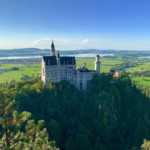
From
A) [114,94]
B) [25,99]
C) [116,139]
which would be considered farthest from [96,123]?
[25,99]

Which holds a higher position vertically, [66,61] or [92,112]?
[66,61]

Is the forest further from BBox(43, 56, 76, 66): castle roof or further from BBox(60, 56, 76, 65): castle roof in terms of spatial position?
BBox(43, 56, 76, 66): castle roof

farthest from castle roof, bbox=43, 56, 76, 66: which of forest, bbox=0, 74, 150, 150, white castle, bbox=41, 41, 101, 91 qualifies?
forest, bbox=0, 74, 150, 150

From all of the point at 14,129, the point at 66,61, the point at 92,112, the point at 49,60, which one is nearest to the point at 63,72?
the point at 66,61

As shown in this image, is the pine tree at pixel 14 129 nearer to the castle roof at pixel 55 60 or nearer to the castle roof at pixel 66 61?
the castle roof at pixel 55 60

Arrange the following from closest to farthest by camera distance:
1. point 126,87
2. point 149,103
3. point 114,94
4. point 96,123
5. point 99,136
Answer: point 99,136 < point 96,123 < point 114,94 < point 126,87 < point 149,103

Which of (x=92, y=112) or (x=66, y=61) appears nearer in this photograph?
(x=92, y=112)

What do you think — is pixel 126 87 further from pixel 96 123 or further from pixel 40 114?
pixel 40 114

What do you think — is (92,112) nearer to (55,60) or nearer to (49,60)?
(55,60)
